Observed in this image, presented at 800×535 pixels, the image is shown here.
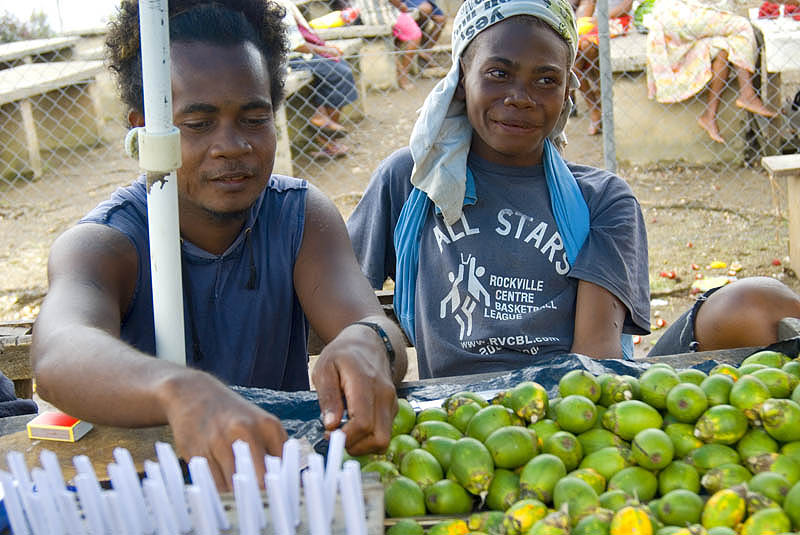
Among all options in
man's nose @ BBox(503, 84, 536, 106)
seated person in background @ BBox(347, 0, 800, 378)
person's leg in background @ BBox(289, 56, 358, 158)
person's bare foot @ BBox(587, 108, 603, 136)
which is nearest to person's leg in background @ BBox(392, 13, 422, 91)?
person's leg in background @ BBox(289, 56, 358, 158)

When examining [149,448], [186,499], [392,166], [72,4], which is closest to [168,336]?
[149,448]

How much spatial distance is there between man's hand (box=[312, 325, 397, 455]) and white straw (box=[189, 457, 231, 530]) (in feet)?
1.14

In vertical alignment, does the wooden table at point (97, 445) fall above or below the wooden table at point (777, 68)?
below

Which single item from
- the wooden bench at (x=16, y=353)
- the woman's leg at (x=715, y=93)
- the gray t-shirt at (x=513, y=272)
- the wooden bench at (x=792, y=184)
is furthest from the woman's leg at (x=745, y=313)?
the woman's leg at (x=715, y=93)

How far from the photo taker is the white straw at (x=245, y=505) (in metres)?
1.20

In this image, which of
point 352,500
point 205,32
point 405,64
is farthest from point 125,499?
point 405,64

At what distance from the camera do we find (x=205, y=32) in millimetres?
2047

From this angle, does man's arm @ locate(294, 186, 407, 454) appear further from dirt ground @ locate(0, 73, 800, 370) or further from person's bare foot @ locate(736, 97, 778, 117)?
person's bare foot @ locate(736, 97, 778, 117)

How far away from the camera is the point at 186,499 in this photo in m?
1.32

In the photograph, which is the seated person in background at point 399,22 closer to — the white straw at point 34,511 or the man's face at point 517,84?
the man's face at point 517,84

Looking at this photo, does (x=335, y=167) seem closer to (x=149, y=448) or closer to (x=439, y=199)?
(x=439, y=199)

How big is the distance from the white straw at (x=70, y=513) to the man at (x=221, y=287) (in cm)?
19

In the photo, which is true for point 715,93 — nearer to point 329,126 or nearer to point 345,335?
point 329,126

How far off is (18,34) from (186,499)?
1086 centimetres
